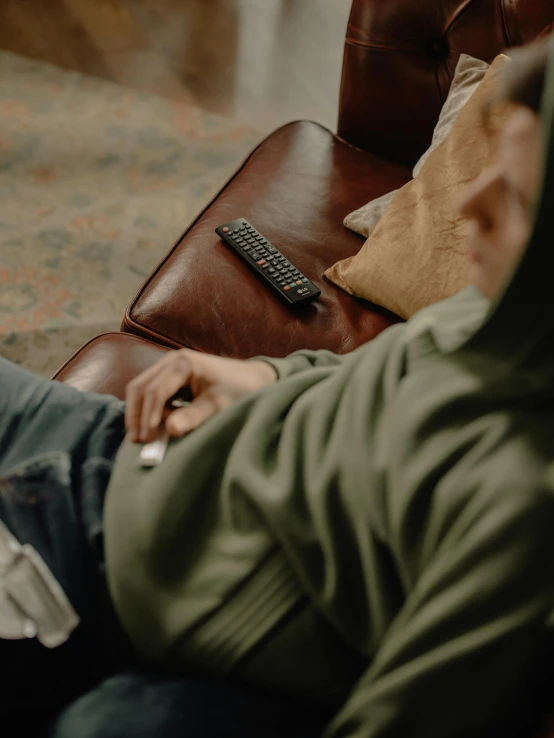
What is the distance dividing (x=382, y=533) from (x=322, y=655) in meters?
0.14

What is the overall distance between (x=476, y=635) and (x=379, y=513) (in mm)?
124

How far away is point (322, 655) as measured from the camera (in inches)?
23.4

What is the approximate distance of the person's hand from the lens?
660 millimetres

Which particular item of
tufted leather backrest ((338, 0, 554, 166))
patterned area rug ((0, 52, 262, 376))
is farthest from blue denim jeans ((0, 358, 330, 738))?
tufted leather backrest ((338, 0, 554, 166))

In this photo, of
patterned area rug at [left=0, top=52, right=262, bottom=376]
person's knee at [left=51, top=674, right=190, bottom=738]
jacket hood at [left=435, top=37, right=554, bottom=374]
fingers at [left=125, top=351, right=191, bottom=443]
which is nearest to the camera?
jacket hood at [left=435, top=37, right=554, bottom=374]

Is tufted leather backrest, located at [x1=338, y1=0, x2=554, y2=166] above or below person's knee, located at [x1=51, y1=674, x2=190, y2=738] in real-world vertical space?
above

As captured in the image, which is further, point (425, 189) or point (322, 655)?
point (425, 189)

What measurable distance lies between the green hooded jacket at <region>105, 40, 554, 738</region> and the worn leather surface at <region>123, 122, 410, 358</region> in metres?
0.35

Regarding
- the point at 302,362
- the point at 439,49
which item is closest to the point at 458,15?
the point at 439,49

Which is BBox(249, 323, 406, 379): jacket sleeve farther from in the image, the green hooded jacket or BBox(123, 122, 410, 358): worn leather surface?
BBox(123, 122, 410, 358): worn leather surface

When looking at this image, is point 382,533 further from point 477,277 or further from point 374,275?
point 374,275

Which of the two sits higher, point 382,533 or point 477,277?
point 477,277

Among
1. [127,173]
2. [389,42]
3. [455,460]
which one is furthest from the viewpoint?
[127,173]

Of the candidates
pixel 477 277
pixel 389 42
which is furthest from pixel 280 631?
pixel 389 42
